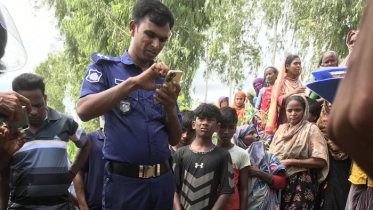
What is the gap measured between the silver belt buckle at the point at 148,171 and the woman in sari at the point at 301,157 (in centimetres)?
233

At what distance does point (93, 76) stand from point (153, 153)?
581 millimetres

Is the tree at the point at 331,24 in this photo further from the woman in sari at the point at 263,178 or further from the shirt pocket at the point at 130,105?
the shirt pocket at the point at 130,105

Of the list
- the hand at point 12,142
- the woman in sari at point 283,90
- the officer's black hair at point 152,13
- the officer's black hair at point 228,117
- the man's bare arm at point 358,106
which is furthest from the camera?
the woman in sari at point 283,90

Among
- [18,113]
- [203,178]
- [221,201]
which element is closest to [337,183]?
[221,201]

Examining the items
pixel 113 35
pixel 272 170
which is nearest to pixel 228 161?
pixel 272 170

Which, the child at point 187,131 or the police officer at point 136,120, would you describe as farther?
the child at point 187,131

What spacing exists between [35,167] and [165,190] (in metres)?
1.13

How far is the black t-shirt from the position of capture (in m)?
3.45

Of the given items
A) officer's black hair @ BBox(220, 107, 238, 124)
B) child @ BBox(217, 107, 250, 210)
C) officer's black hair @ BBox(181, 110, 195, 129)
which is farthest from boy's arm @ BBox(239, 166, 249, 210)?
officer's black hair @ BBox(181, 110, 195, 129)

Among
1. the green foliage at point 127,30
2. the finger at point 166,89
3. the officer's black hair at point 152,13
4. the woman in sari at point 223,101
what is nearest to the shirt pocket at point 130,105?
the finger at point 166,89

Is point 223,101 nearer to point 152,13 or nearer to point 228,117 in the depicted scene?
point 228,117

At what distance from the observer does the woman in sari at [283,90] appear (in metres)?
5.54

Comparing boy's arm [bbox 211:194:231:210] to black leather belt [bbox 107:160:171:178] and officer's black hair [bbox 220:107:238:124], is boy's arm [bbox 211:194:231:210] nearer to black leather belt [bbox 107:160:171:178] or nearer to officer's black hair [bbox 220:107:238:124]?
officer's black hair [bbox 220:107:238:124]

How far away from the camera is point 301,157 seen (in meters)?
4.35
